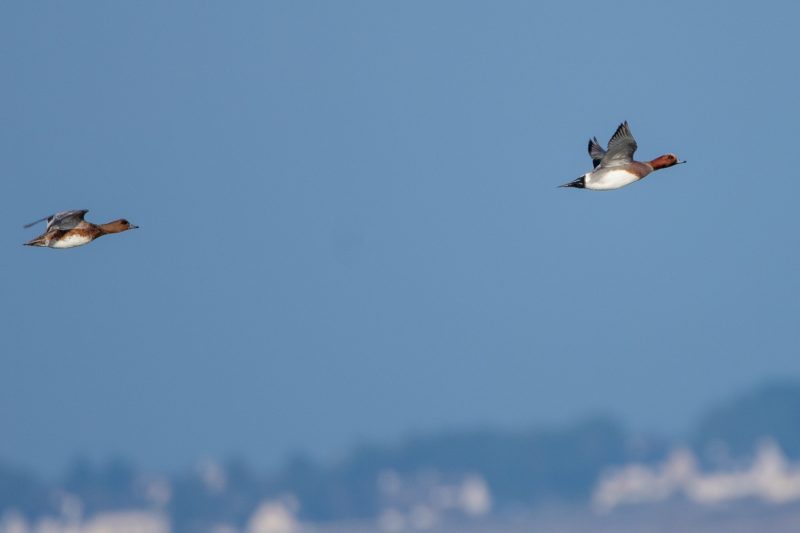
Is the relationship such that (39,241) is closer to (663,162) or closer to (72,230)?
(72,230)

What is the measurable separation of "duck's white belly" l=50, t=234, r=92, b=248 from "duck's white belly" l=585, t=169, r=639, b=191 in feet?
33.2

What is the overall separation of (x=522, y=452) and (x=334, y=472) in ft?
64.0

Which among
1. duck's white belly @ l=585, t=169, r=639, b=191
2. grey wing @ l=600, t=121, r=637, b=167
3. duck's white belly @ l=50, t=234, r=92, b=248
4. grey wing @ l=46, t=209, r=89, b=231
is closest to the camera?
grey wing @ l=600, t=121, r=637, b=167

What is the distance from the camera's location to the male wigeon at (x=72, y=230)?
4006 centimetres

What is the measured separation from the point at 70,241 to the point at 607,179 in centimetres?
1077

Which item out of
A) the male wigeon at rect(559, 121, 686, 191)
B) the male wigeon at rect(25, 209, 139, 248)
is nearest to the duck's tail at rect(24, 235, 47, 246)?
the male wigeon at rect(25, 209, 139, 248)

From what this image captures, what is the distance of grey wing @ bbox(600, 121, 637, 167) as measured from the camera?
39.7 metres

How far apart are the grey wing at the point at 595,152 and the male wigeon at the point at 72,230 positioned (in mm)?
9418

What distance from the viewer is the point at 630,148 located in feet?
132

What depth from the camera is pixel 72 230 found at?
41094 millimetres

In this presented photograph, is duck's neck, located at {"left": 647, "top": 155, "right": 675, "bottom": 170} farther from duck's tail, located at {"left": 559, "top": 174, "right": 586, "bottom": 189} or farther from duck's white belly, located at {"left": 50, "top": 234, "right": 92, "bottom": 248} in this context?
duck's white belly, located at {"left": 50, "top": 234, "right": 92, "bottom": 248}

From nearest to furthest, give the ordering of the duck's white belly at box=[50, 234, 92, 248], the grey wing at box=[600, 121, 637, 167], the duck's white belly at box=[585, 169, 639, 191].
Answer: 1. the grey wing at box=[600, 121, 637, 167]
2. the duck's white belly at box=[585, 169, 639, 191]
3. the duck's white belly at box=[50, 234, 92, 248]

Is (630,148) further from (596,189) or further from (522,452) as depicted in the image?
(522,452)

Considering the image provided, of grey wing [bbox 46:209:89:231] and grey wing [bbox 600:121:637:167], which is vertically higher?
grey wing [bbox 600:121:637:167]
